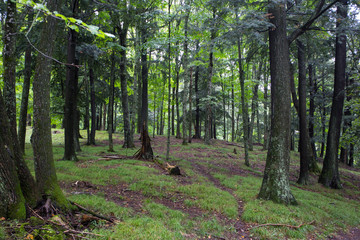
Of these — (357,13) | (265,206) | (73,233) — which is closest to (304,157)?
(265,206)

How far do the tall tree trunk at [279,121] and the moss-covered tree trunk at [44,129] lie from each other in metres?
6.18

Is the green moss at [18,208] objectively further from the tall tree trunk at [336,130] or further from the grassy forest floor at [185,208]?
the tall tree trunk at [336,130]

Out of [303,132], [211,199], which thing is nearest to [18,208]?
[211,199]

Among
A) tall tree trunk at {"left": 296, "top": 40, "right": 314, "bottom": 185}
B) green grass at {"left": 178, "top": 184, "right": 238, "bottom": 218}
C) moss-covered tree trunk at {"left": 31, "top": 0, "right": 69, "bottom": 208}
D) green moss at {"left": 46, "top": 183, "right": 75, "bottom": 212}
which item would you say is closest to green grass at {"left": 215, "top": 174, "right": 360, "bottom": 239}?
green grass at {"left": 178, "top": 184, "right": 238, "bottom": 218}

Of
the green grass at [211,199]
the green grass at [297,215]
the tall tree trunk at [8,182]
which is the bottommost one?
the green grass at [297,215]

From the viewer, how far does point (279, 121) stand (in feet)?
23.0

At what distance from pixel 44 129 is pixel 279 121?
6.85m

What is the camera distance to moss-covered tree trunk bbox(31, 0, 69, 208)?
378 centimetres

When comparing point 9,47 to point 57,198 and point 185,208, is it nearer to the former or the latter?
point 57,198

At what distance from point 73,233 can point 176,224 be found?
2.17 m

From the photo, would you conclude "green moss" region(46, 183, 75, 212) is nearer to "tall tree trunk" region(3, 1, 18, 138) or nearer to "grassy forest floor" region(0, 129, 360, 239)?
"grassy forest floor" region(0, 129, 360, 239)

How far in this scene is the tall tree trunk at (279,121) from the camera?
269 inches

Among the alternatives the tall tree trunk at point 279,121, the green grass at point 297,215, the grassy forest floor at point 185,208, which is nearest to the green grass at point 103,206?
the grassy forest floor at point 185,208

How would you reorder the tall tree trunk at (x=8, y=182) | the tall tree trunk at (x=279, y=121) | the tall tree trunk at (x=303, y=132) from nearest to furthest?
the tall tree trunk at (x=8, y=182)
the tall tree trunk at (x=279, y=121)
the tall tree trunk at (x=303, y=132)
